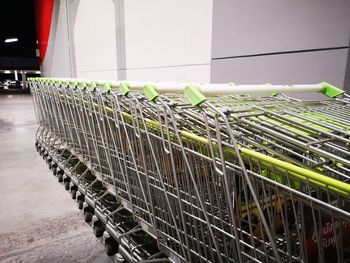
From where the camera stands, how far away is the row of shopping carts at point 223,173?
930 mm

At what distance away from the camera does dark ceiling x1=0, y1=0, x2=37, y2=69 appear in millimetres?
15180

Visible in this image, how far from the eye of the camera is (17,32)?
864 inches

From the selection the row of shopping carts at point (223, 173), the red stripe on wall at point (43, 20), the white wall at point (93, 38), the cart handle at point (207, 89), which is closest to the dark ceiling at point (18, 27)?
the red stripe on wall at point (43, 20)

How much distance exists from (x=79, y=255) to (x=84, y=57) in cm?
665

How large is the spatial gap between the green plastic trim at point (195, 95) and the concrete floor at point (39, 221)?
4.98ft

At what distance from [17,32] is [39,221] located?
2423 centimetres

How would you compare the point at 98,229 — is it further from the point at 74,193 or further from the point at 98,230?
the point at 74,193

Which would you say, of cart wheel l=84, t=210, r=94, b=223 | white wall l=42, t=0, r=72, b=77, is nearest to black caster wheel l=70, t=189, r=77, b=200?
cart wheel l=84, t=210, r=94, b=223

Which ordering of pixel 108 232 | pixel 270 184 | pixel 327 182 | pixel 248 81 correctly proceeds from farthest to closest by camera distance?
pixel 248 81 → pixel 108 232 → pixel 270 184 → pixel 327 182

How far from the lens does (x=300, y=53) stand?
225 centimetres

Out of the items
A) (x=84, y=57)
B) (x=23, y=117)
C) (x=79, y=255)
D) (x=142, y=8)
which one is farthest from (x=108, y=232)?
(x=23, y=117)

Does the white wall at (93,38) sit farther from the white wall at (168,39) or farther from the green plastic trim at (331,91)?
the green plastic trim at (331,91)

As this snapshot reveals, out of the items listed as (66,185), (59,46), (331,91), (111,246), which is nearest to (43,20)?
(59,46)

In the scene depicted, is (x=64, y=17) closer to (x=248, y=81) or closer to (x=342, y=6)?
(x=248, y=81)
